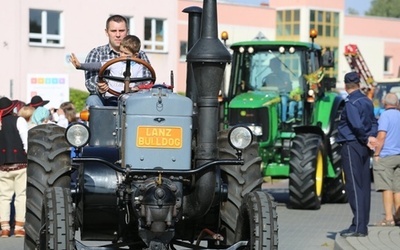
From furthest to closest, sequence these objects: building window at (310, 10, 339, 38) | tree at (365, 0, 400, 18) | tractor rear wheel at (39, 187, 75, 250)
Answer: tree at (365, 0, 400, 18)
building window at (310, 10, 339, 38)
tractor rear wheel at (39, 187, 75, 250)

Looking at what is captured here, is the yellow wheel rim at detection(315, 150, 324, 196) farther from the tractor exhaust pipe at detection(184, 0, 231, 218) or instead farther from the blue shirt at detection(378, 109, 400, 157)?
the tractor exhaust pipe at detection(184, 0, 231, 218)

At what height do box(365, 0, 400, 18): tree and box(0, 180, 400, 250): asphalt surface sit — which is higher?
box(365, 0, 400, 18): tree

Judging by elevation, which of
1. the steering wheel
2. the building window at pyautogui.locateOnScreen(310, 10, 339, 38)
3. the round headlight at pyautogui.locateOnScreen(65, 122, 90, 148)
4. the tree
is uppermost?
the tree

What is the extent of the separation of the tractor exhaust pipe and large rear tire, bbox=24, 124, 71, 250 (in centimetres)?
172

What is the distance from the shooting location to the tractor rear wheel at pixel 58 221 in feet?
26.2

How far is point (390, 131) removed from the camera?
54.2 feet

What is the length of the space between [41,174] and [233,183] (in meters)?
1.75

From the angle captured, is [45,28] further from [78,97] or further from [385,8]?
[385,8]

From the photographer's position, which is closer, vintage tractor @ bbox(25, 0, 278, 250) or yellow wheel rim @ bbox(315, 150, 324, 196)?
vintage tractor @ bbox(25, 0, 278, 250)

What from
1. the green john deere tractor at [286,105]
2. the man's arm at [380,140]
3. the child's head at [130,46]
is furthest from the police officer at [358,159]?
the green john deere tractor at [286,105]

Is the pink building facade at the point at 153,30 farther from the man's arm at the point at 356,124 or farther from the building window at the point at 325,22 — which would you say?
the man's arm at the point at 356,124

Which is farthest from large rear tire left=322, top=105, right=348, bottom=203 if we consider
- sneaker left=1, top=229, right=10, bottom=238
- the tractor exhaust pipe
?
the tractor exhaust pipe

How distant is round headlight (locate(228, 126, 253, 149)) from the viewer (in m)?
8.59

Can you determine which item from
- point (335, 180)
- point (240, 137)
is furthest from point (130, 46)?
point (335, 180)
